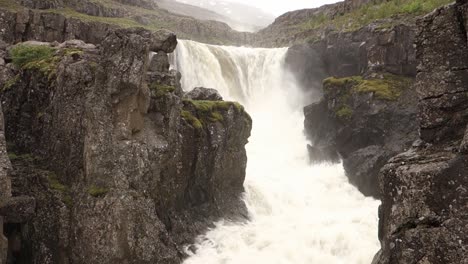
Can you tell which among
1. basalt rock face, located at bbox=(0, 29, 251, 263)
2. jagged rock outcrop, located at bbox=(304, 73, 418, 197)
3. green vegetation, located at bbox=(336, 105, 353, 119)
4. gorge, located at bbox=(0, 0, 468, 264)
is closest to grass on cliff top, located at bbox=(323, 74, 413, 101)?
jagged rock outcrop, located at bbox=(304, 73, 418, 197)

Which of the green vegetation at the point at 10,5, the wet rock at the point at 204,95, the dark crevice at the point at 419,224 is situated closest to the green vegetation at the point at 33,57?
the wet rock at the point at 204,95

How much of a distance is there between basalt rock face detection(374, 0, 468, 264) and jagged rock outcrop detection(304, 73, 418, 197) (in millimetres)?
22109

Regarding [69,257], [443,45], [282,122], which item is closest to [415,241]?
[443,45]

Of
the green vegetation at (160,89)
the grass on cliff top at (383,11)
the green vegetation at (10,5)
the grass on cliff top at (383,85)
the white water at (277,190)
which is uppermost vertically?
the grass on cliff top at (383,11)

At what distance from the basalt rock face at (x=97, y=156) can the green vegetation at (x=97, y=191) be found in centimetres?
5

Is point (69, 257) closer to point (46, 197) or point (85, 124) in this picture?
point (46, 197)

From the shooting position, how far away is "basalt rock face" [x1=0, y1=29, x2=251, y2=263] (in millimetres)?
19172

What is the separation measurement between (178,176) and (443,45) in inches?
699

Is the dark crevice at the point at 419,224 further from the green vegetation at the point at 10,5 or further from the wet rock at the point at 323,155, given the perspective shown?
the green vegetation at the point at 10,5

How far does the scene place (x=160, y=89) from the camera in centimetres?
2430

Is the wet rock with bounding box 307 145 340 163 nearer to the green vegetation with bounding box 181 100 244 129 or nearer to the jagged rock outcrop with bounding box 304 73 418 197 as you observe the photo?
the jagged rock outcrop with bounding box 304 73 418 197

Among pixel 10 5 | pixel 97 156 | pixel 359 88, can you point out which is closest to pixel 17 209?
pixel 97 156

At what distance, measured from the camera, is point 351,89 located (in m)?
41.8

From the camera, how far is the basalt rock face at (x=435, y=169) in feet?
33.7
